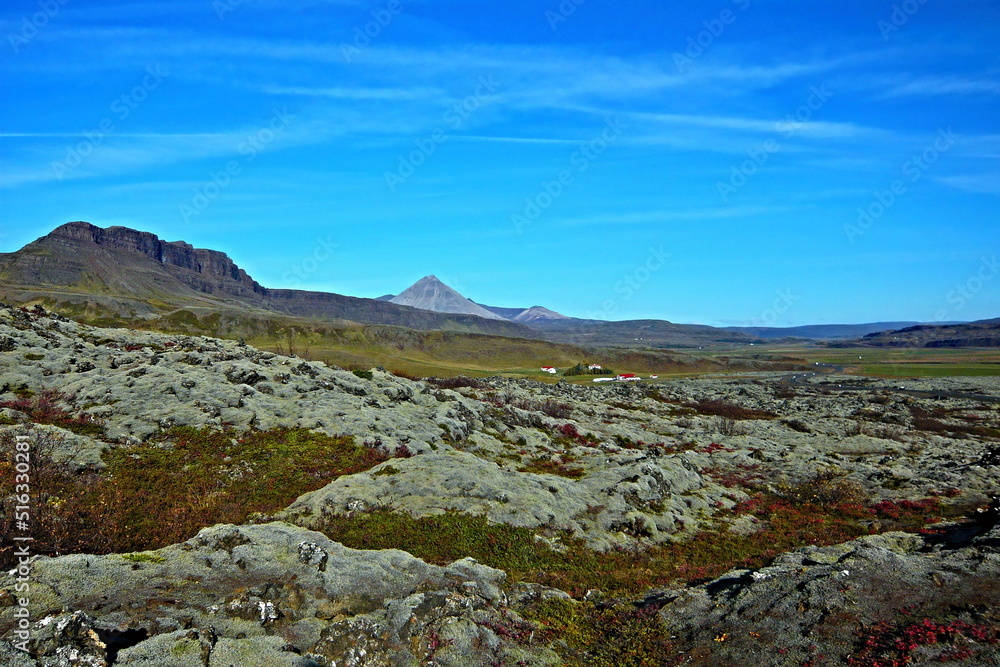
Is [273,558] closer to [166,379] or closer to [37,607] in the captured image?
[37,607]

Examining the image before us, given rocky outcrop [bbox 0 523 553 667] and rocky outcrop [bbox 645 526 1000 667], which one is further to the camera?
rocky outcrop [bbox 645 526 1000 667]

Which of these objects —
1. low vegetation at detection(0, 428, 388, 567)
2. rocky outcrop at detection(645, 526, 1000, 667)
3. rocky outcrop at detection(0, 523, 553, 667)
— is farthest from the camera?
low vegetation at detection(0, 428, 388, 567)

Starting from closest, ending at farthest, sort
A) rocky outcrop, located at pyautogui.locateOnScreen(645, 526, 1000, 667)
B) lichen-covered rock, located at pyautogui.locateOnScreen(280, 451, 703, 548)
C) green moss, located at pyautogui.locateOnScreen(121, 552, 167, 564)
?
rocky outcrop, located at pyautogui.locateOnScreen(645, 526, 1000, 667), green moss, located at pyautogui.locateOnScreen(121, 552, 167, 564), lichen-covered rock, located at pyautogui.locateOnScreen(280, 451, 703, 548)

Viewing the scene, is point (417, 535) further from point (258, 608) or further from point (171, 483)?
point (171, 483)

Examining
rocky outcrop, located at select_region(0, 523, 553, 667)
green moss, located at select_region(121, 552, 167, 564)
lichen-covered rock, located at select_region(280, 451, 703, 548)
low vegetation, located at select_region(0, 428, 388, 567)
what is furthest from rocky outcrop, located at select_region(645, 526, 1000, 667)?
low vegetation, located at select_region(0, 428, 388, 567)

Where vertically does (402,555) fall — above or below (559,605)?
above

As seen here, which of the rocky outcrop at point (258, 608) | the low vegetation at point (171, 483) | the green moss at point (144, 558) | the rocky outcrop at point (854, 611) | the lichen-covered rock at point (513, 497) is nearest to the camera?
the rocky outcrop at point (258, 608)

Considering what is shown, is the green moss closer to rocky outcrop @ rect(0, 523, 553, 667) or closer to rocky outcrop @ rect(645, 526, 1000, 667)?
rocky outcrop @ rect(0, 523, 553, 667)

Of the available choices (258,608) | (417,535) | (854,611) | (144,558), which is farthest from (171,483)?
(854,611)

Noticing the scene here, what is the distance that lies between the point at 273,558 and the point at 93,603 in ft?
15.2

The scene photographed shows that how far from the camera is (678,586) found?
65.1 ft

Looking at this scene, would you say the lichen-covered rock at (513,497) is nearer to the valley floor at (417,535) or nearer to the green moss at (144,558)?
the valley floor at (417,535)

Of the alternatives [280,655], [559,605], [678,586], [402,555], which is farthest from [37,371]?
[678,586]

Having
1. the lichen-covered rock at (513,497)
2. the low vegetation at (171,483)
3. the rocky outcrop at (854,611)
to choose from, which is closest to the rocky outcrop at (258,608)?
the low vegetation at (171,483)
